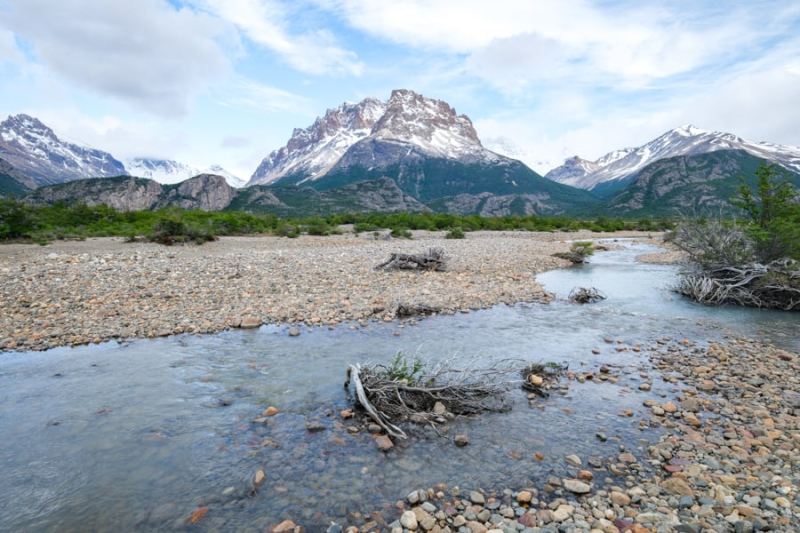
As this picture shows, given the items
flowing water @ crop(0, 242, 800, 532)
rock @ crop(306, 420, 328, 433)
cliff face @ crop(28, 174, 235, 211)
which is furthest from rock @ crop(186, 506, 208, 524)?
cliff face @ crop(28, 174, 235, 211)

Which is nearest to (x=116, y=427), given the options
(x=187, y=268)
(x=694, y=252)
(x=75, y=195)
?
(x=187, y=268)

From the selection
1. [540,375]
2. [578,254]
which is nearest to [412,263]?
[540,375]

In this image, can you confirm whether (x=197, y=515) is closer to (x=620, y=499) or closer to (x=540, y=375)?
(x=620, y=499)

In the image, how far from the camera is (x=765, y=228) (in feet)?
55.8

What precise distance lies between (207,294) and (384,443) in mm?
11508

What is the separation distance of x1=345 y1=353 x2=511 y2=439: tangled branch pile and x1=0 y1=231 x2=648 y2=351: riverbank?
5.32 meters

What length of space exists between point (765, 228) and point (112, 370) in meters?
23.6

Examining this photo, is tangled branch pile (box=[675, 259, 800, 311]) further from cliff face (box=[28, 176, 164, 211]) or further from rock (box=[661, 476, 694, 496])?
cliff face (box=[28, 176, 164, 211])

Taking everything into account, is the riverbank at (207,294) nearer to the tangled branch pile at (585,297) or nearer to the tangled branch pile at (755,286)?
the tangled branch pile at (585,297)

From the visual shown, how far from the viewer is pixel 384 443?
6418mm

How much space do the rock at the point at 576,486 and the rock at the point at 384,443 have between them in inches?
100

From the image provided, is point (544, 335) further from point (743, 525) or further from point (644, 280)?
point (644, 280)

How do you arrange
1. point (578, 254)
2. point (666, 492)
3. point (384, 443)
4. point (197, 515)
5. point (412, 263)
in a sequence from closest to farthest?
point (197, 515) < point (666, 492) < point (384, 443) < point (412, 263) < point (578, 254)

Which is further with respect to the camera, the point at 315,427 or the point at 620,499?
the point at 315,427
